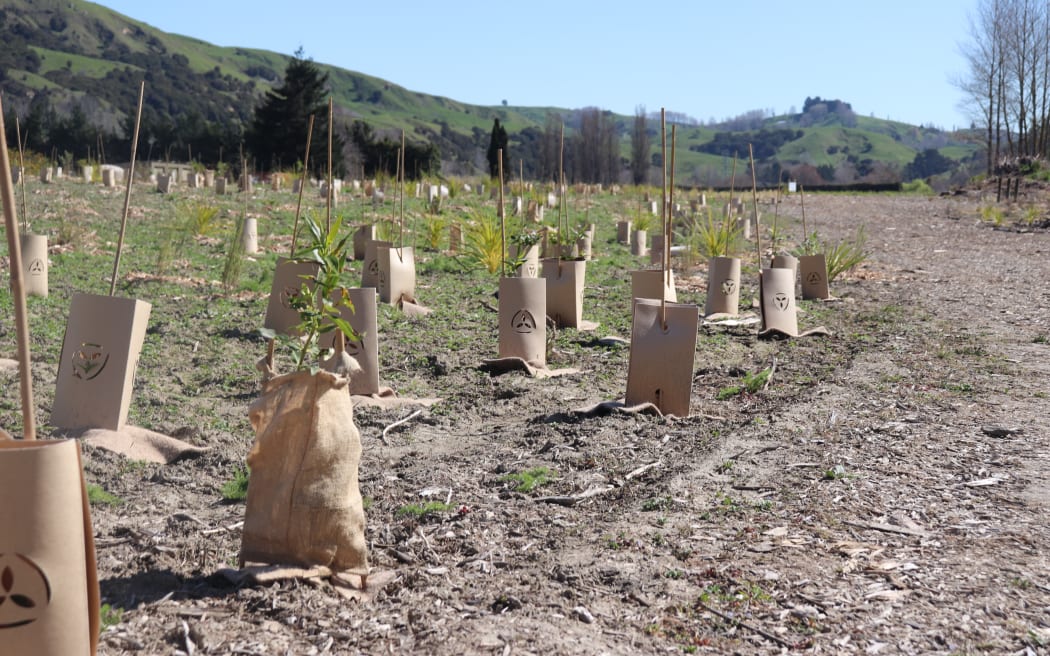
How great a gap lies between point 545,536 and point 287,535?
90cm

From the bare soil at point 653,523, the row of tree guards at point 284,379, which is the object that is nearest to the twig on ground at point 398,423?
the bare soil at point 653,523

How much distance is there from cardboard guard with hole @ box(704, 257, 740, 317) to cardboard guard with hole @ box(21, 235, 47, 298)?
519cm

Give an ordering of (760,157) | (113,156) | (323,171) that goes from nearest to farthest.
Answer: (323,171) → (113,156) → (760,157)

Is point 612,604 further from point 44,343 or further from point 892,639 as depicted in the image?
point 44,343

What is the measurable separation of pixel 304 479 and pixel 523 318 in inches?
130

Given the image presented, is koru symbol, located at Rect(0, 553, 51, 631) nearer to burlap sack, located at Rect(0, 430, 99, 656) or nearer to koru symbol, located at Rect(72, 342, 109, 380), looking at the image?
burlap sack, located at Rect(0, 430, 99, 656)

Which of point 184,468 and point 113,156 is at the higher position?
point 113,156

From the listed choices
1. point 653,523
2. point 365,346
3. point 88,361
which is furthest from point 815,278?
point 88,361

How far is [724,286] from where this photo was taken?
7.66m

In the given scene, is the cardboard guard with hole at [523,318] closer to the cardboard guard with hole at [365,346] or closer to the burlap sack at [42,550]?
the cardboard guard with hole at [365,346]

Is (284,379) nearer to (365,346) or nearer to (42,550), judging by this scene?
(42,550)

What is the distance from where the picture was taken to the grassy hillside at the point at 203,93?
74625mm

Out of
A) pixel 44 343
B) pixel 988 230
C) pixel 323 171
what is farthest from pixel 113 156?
pixel 44 343

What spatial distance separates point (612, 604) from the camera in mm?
2654
